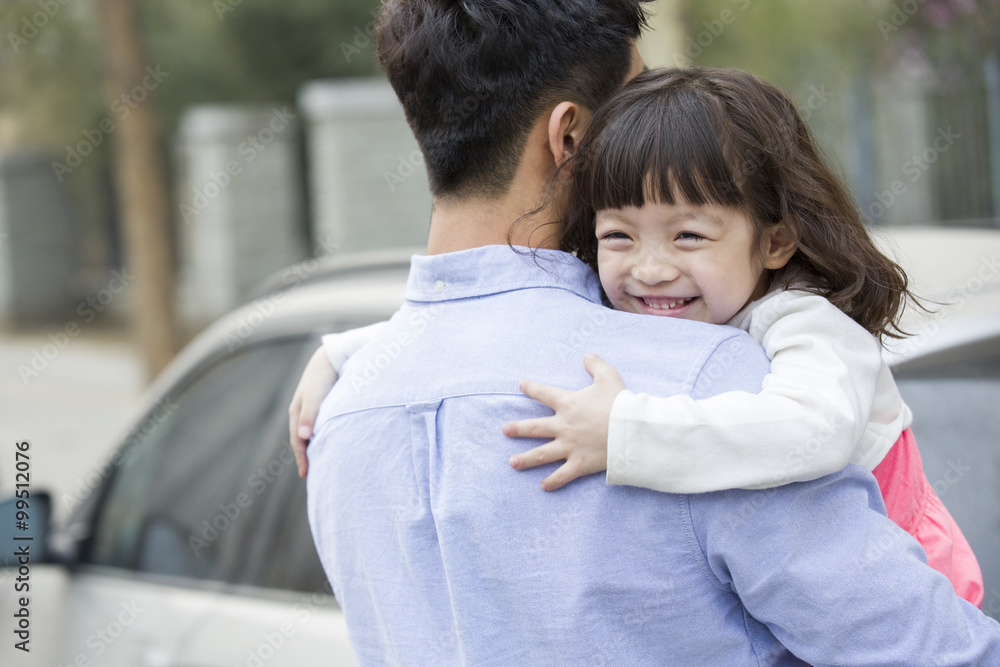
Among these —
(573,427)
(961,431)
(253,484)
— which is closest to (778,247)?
(573,427)

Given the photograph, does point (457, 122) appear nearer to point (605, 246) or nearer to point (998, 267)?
point (605, 246)

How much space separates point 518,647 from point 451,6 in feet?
2.81

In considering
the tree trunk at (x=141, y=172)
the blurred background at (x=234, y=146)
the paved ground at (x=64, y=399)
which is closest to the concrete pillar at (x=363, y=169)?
the blurred background at (x=234, y=146)

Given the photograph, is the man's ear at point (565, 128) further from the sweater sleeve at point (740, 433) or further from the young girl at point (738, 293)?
Answer: the sweater sleeve at point (740, 433)

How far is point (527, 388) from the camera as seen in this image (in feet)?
3.98

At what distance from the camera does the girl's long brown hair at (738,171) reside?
4.32ft

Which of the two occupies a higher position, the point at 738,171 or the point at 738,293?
the point at 738,171

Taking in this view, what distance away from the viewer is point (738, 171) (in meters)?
1.32

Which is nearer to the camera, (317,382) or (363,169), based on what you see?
(317,382)

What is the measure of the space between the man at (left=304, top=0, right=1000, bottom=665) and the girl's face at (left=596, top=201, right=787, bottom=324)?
6 centimetres

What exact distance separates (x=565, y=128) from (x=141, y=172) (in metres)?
8.51

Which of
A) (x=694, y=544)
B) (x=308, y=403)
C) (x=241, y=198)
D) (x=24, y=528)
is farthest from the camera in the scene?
(x=241, y=198)

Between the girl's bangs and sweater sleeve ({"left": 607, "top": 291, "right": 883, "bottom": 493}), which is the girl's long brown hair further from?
sweater sleeve ({"left": 607, "top": 291, "right": 883, "bottom": 493})

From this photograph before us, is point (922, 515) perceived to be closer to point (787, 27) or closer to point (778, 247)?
point (778, 247)
